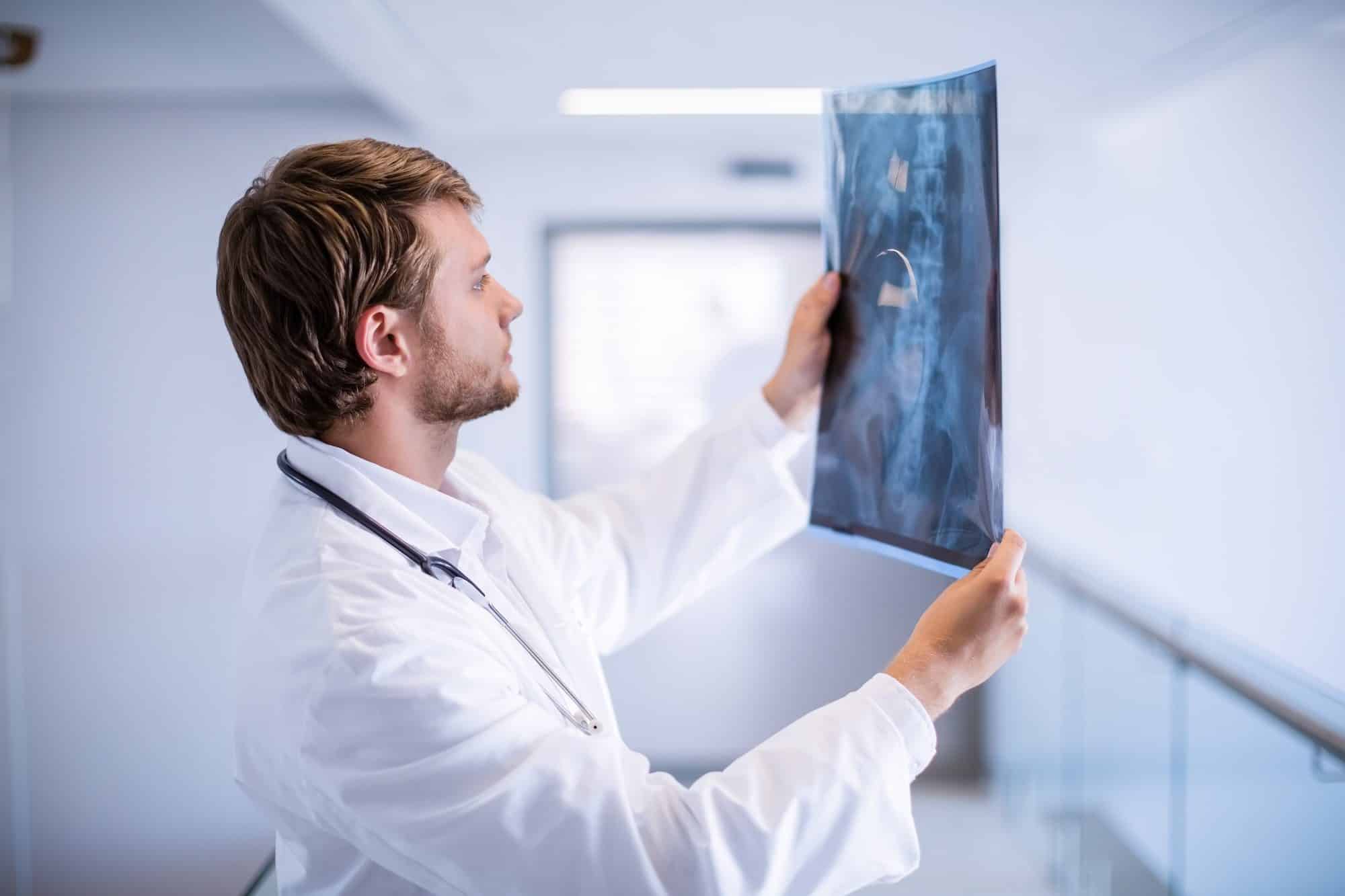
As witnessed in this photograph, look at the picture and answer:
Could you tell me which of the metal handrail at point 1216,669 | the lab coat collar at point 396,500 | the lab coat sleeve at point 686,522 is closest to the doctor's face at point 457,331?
the lab coat collar at point 396,500

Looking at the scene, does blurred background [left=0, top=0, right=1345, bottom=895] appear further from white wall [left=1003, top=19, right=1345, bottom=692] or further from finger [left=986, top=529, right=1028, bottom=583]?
finger [left=986, top=529, right=1028, bottom=583]

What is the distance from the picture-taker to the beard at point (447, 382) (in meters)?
1.05

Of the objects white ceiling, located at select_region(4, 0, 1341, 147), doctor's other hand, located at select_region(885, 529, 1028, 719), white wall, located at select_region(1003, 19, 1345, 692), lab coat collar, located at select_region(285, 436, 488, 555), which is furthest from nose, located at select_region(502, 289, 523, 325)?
white wall, located at select_region(1003, 19, 1345, 692)

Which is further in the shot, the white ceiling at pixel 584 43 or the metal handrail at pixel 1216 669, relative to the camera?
→ the white ceiling at pixel 584 43

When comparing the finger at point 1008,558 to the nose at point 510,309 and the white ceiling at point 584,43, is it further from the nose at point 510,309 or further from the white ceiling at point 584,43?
the white ceiling at point 584,43

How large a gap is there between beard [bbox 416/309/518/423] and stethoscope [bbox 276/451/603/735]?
0.15 metres

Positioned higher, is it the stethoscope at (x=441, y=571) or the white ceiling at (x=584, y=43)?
the white ceiling at (x=584, y=43)

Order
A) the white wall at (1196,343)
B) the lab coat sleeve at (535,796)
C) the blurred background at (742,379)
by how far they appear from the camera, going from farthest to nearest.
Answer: the white wall at (1196,343) → the blurred background at (742,379) → the lab coat sleeve at (535,796)

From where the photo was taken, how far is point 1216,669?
150cm

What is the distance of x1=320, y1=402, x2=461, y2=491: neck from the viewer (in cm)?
105

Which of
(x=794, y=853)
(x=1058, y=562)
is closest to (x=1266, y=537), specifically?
(x=1058, y=562)

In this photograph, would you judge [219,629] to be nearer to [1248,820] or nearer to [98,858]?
[98,858]

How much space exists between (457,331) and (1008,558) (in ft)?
2.03

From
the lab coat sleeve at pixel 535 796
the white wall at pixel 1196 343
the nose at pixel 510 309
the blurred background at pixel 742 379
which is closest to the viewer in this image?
the lab coat sleeve at pixel 535 796
